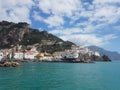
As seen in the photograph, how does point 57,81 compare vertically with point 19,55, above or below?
below

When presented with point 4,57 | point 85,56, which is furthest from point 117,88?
point 85,56

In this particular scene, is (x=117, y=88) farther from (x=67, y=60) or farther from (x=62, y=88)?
(x=67, y=60)

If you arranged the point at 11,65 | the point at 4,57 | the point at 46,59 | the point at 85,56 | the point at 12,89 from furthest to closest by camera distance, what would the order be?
the point at 85,56 → the point at 46,59 → the point at 4,57 → the point at 11,65 → the point at 12,89

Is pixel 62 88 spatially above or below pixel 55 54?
below

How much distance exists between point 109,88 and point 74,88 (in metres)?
5.02

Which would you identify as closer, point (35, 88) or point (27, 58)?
point (35, 88)

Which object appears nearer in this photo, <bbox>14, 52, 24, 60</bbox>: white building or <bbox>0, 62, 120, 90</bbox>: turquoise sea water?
<bbox>0, 62, 120, 90</bbox>: turquoise sea water

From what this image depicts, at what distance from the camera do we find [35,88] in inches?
1454

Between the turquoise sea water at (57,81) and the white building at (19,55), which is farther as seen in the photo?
the white building at (19,55)

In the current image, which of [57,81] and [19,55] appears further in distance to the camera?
[19,55]

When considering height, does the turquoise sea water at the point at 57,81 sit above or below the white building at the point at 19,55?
below

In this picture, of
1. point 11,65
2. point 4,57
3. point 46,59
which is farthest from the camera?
point 46,59

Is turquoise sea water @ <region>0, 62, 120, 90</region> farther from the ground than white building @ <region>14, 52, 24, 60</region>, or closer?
closer

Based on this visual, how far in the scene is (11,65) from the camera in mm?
92188
